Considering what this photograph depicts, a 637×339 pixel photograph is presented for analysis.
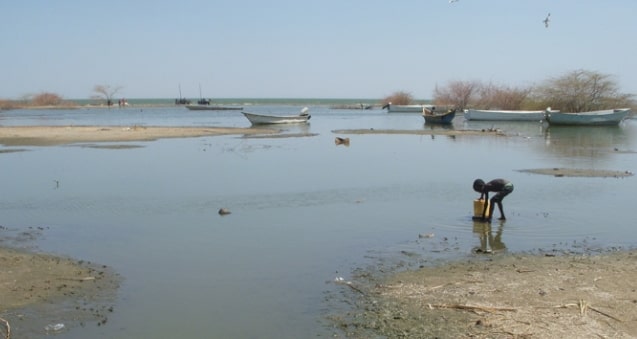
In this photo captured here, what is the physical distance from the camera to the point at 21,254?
9930mm

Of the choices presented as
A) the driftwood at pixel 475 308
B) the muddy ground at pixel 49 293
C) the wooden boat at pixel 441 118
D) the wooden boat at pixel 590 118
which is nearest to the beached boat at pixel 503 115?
the wooden boat at pixel 441 118

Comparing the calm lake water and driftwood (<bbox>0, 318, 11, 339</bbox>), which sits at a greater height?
driftwood (<bbox>0, 318, 11, 339</bbox>)

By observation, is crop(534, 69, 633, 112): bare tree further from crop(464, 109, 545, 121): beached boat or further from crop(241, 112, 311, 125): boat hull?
crop(241, 112, 311, 125): boat hull

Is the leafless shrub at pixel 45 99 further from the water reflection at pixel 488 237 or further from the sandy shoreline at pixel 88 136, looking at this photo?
the water reflection at pixel 488 237

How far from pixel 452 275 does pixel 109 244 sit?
5852 millimetres

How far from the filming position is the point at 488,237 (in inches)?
440

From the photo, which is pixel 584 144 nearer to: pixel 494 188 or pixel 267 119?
pixel 494 188

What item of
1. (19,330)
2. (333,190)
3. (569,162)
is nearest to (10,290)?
(19,330)

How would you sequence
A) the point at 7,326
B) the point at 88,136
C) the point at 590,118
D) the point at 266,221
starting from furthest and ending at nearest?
the point at 590,118
the point at 88,136
the point at 266,221
the point at 7,326

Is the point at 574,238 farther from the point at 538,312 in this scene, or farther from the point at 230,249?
the point at 230,249

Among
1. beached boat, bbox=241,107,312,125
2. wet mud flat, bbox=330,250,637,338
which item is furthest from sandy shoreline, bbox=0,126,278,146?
wet mud flat, bbox=330,250,637,338

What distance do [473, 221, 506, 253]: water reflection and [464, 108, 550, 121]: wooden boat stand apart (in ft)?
172

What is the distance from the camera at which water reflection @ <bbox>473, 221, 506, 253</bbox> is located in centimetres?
Result: 1034

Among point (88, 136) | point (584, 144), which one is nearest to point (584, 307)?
point (584, 144)
